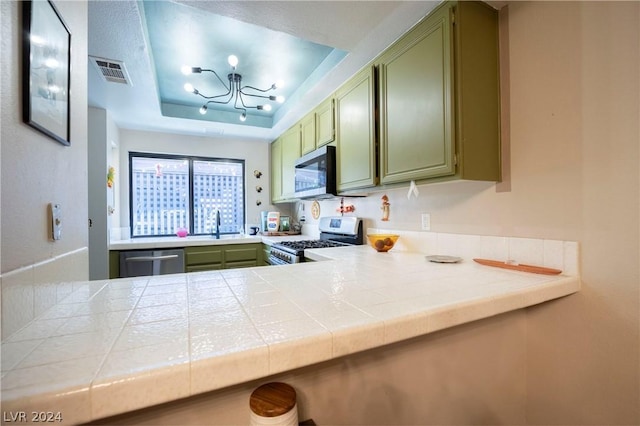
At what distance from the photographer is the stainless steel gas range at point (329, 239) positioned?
7.75ft

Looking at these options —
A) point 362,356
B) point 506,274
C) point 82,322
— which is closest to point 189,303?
point 82,322

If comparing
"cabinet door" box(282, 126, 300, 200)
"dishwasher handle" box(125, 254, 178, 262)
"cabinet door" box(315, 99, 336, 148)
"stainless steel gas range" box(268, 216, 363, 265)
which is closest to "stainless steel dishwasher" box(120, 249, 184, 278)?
"dishwasher handle" box(125, 254, 178, 262)

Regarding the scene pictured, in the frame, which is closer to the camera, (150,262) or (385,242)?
(385,242)

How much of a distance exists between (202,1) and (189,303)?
1475mm

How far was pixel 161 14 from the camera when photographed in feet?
5.84

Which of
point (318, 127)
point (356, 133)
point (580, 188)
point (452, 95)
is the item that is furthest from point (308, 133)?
point (580, 188)

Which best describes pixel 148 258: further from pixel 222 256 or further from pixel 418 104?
pixel 418 104

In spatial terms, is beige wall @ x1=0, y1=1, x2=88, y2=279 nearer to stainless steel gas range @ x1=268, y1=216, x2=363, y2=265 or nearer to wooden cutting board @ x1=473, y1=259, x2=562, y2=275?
stainless steel gas range @ x1=268, y1=216, x2=363, y2=265

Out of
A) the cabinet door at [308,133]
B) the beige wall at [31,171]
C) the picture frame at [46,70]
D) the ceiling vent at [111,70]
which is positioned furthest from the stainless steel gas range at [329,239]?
the ceiling vent at [111,70]

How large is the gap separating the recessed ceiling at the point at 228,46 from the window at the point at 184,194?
572 mm

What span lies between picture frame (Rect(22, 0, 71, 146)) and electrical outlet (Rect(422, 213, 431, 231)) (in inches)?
74.0

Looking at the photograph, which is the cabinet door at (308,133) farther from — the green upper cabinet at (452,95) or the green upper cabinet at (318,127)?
the green upper cabinet at (452,95)

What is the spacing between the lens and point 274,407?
64 centimetres

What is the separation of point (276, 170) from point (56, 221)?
10.1ft
